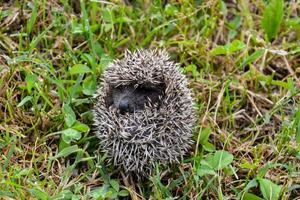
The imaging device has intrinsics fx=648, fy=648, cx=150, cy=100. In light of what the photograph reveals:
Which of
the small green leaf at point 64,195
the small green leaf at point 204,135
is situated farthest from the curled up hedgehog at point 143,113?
the small green leaf at point 64,195

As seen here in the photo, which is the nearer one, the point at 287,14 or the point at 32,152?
the point at 32,152

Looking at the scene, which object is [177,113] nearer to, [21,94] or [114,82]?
[114,82]

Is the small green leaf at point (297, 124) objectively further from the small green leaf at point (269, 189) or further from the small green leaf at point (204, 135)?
the small green leaf at point (204, 135)

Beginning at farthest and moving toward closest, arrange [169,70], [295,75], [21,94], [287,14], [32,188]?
[287,14] → [295,75] → [21,94] → [169,70] → [32,188]

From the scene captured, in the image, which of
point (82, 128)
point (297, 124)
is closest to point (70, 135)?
point (82, 128)

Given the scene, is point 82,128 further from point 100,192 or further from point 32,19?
point 32,19

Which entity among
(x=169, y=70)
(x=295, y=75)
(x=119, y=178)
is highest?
(x=169, y=70)

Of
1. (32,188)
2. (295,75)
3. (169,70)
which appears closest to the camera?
(32,188)

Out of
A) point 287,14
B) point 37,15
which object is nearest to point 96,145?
point 37,15
